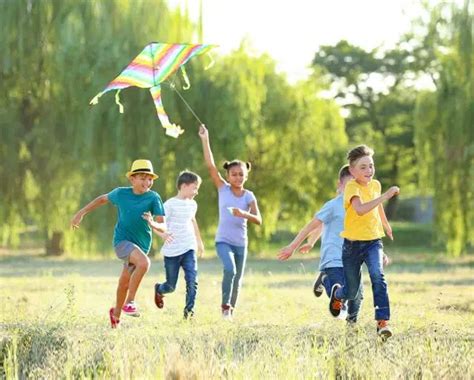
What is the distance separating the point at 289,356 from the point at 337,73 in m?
42.3

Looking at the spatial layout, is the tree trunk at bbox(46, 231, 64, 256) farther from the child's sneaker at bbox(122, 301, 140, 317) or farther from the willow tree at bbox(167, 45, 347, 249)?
the child's sneaker at bbox(122, 301, 140, 317)

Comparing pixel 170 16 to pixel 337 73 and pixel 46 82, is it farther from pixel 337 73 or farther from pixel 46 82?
pixel 337 73

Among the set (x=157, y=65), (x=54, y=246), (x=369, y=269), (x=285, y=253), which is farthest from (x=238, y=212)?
(x=54, y=246)

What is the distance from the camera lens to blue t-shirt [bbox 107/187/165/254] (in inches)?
359

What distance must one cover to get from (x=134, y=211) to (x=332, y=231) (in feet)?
5.61

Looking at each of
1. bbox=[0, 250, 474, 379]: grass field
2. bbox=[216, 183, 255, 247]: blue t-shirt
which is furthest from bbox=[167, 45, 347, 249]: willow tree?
bbox=[216, 183, 255, 247]: blue t-shirt

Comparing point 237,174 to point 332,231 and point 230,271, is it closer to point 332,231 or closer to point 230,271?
point 230,271

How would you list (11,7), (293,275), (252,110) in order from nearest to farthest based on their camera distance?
(293,275)
(11,7)
(252,110)

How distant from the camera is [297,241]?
8727 millimetres

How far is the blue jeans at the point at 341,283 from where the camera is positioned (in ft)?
30.2

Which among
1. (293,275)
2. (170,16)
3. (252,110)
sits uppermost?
(170,16)

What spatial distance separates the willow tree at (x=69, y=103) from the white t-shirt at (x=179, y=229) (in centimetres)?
1320

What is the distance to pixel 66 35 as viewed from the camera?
23203 mm

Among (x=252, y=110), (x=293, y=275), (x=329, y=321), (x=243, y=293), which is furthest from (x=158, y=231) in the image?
(x=252, y=110)
